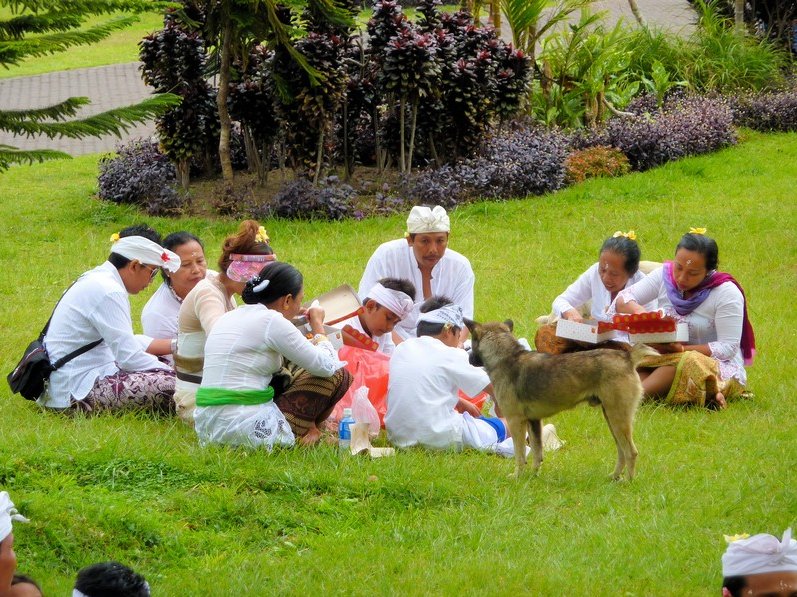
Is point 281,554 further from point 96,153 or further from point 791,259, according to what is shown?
point 96,153

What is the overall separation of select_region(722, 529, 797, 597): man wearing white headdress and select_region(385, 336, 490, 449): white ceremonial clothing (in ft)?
10.7

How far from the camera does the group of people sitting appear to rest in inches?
262

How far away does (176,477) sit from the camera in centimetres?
623

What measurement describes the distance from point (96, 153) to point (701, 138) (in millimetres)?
9975

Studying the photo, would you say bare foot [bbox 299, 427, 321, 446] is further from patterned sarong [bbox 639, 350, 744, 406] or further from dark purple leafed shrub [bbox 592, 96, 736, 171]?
dark purple leafed shrub [bbox 592, 96, 736, 171]

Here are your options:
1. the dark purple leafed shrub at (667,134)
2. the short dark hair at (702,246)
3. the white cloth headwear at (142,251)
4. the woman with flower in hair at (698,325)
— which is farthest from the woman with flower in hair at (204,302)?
the dark purple leafed shrub at (667,134)

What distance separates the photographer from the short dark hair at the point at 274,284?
6676mm

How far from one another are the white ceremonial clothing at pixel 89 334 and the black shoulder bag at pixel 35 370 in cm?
4

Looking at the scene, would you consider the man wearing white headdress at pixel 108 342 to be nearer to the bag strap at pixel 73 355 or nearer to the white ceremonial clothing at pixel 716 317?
the bag strap at pixel 73 355

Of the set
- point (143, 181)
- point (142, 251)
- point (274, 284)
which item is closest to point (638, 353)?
point (274, 284)

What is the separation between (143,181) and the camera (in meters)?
14.4

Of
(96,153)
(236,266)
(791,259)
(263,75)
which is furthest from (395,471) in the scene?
(96,153)

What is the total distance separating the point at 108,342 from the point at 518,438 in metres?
2.83

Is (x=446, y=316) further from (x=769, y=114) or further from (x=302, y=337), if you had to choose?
(x=769, y=114)
